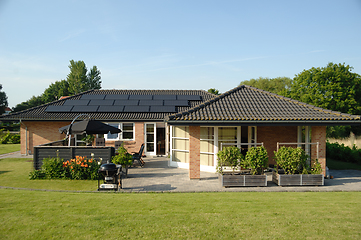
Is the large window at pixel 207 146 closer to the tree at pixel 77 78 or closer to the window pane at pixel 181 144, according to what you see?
the window pane at pixel 181 144

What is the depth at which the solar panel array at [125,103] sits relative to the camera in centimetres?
1945

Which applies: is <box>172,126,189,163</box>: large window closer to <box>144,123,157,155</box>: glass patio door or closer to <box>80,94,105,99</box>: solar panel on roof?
A: <box>144,123,157,155</box>: glass patio door

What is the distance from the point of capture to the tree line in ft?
239

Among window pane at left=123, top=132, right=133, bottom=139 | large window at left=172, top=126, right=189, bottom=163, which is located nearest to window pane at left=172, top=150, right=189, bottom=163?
large window at left=172, top=126, right=189, bottom=163

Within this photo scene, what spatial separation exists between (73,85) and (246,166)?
73.8m

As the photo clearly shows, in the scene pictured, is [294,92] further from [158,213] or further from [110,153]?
[158,213]

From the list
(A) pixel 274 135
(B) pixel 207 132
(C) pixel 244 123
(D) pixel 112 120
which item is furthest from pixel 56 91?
(C) pixel 244 123

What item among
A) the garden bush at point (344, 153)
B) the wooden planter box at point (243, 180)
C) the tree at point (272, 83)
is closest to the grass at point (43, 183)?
the wooden planter box at point (243, 180)

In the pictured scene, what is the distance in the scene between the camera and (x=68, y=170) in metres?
10.9

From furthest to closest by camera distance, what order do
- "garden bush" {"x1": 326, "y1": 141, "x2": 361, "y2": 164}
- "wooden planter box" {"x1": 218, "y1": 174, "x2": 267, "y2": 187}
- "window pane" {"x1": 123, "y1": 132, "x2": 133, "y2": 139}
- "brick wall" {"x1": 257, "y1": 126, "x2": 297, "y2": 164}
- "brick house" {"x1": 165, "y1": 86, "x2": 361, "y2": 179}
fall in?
"window pane" {"x1": 123, "y1": 132, "x2": 133, "y2": 139}, "garden bush" {"x1": 326, "y1": 141, "x2": 361, "y2": 164}, "brick wall" {"x1": 257, "y1": 126, "x2": 297, "y2": 164}, "brick house" {"x1": 165, "y1": 86, "x2": 361, "y2": 179}, "wooden planter box" {"x1": 218, "y1": 174, "x2": 267, "y2": 187}

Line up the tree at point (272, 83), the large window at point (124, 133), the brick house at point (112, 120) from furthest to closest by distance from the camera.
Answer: the tree at point (272, 83)
the large window at point (124, 133)
the brick house at point (112, 120)

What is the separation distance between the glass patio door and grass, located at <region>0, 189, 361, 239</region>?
10.8 metres

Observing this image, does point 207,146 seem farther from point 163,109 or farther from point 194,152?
point 163,109

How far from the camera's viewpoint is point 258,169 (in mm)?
9914
